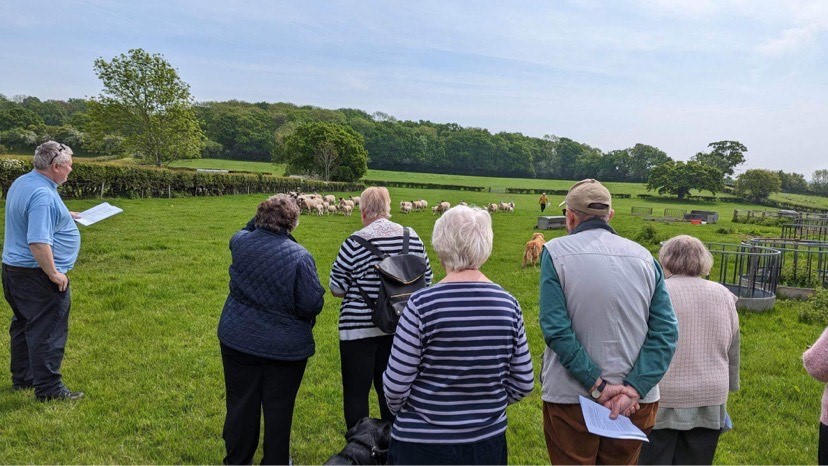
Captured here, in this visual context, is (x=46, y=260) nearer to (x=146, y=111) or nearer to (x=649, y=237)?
(x=649, y=237)

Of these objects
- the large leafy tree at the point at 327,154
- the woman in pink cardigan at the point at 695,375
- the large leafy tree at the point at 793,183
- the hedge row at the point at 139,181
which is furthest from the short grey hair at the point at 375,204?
the large leafy tree at the point at 793,183

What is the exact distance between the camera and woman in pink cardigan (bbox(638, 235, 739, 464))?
3.15 meters

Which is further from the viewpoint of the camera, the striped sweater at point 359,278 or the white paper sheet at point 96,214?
the white paper sheet at point 96,214

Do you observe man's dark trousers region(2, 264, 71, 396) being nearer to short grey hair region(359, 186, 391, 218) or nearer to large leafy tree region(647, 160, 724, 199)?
short grey hair region(359, 186, 391, 218)

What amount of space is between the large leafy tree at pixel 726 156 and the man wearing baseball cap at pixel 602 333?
4222 inches

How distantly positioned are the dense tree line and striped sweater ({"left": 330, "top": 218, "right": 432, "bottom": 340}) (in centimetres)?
7197

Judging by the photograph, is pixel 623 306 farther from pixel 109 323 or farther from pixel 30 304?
pixel 109 323

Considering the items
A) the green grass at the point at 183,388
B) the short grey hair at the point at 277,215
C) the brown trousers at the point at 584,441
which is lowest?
the green grass at the point at 183,388

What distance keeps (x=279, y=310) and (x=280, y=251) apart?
0.43 meters

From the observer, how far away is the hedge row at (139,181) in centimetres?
2278

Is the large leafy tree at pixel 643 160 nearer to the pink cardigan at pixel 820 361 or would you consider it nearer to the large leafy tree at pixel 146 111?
the large leafy tree at pixel 146 111

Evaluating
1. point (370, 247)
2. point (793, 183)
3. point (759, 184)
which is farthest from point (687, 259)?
point (793, 183)

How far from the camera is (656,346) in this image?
2721 mm

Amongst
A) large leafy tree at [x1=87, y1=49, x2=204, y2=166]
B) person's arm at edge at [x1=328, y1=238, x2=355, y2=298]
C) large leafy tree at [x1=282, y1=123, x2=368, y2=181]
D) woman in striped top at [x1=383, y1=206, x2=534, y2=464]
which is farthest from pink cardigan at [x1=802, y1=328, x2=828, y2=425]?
large leafy tree at [x1=282, y1=123, x2=368, y2=181]
